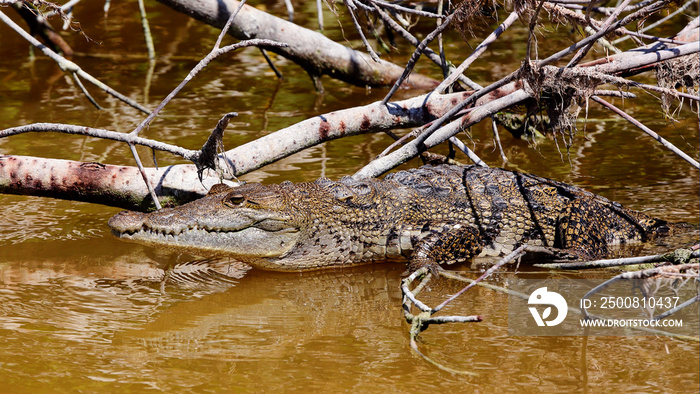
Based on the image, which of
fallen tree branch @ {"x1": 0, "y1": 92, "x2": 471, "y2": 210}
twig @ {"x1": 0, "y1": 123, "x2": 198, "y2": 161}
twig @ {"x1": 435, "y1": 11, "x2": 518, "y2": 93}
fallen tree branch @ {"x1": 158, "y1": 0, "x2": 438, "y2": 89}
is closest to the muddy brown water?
fallen tree branch @ {"x1": 0, "y1": 92, "x2": 471, "y2": 210}

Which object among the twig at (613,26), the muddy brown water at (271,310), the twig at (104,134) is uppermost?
the twig at (613,26)

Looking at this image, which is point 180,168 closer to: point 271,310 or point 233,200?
point 233,200

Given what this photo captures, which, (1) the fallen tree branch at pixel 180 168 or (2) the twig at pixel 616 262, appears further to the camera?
(1) the fallen tree branch at pixel 180 168

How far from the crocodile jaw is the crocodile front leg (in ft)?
2.64

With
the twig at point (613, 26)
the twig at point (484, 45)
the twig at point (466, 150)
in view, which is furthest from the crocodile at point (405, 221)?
the twig at point (613, 26)

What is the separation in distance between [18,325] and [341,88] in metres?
5.97

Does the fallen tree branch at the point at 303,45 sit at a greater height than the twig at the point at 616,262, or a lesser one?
greater

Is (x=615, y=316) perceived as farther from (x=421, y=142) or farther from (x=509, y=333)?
(x=421, y=142)

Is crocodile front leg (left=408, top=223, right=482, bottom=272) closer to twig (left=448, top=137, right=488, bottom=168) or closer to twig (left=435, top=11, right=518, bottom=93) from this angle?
twig (left=448, top=137, right=488, bottom=168)

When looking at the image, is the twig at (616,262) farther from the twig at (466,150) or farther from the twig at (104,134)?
Answer: the twig at (104,134)

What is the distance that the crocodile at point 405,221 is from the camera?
4.73m

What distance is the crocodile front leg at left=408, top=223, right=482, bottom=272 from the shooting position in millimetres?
4746

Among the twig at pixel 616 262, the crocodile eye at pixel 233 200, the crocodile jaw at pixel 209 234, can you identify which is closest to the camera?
the twig at pixel 616 262

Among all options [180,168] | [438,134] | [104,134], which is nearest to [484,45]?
[438,134]
